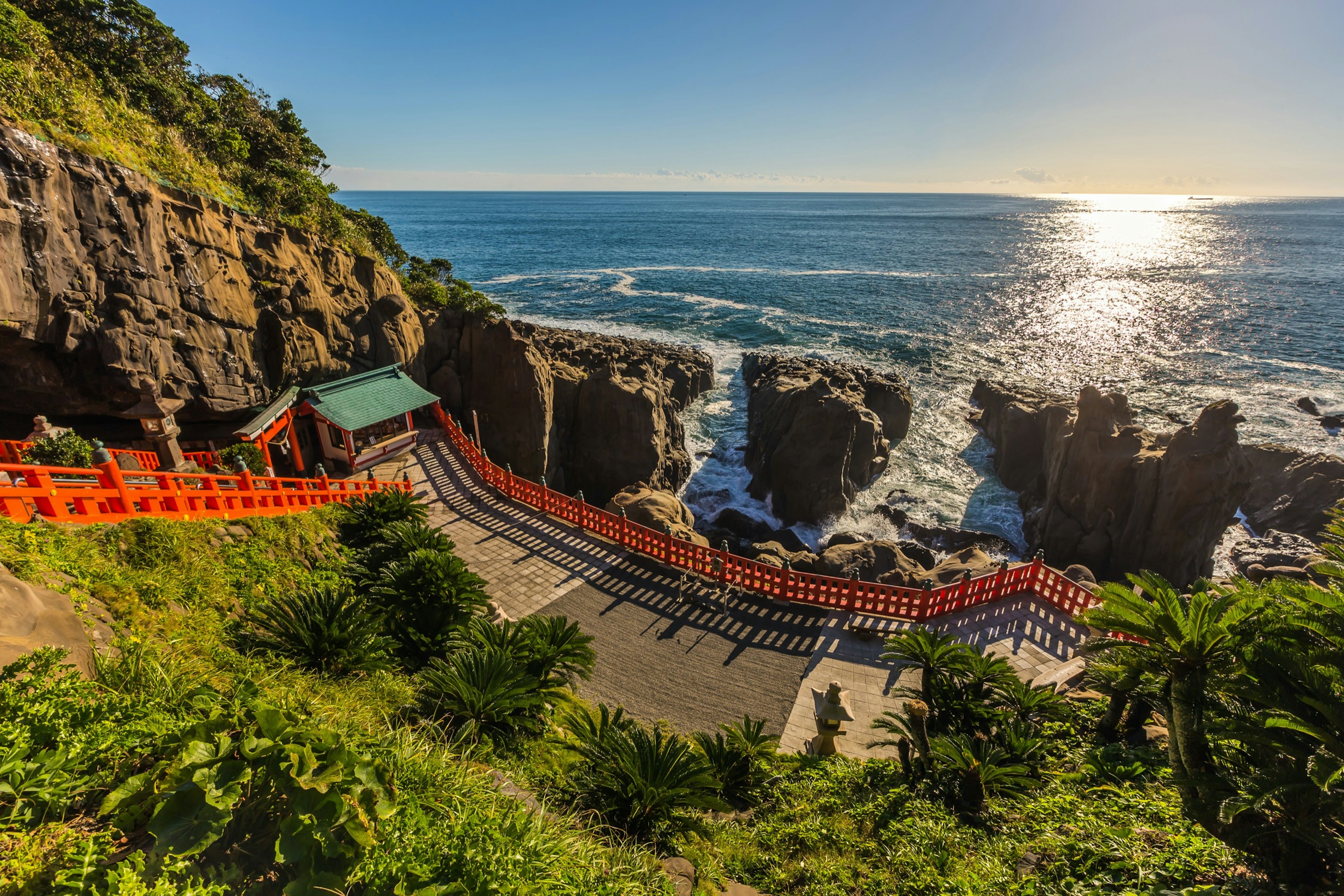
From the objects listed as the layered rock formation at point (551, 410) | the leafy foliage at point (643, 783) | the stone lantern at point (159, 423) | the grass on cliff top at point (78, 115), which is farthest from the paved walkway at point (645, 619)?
the grass on cliff top at point (78, 115)

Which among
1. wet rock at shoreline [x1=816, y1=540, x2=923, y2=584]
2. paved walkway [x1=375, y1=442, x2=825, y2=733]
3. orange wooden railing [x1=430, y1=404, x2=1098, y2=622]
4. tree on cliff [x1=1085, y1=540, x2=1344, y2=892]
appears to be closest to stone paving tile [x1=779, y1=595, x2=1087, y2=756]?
orange wooden railing [x1=430, y1=404, x2=1098, y2=622]

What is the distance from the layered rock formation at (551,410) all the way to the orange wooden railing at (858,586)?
10418 millimetres

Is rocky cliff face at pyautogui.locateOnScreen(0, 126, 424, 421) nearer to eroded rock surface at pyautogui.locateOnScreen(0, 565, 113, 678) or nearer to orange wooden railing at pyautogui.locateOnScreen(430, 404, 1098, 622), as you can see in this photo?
eroded rock surface at pyautogui.locateOnScreen(0, 565, 113, 678)

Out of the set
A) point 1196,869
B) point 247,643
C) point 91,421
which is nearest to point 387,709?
point 247,643

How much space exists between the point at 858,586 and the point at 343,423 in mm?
16599

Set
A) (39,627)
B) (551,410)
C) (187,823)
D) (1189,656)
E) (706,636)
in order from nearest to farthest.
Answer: (187,823)
(39,627)
(1189,656)
(706,636)
(551,410)

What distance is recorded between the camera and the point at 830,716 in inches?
339

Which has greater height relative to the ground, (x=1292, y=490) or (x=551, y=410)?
(x=551, y=410)

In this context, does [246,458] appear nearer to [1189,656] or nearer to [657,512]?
[657,512]

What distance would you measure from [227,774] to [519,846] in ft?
6.79

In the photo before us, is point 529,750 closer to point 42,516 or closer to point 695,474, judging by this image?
point 42,516

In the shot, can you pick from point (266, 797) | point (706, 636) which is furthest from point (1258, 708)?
point (266, 797)

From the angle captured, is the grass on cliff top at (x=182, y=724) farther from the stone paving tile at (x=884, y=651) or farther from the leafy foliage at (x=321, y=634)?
the stone paving tile at (x=884, y=651)

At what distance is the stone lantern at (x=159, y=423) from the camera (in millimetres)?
14695
